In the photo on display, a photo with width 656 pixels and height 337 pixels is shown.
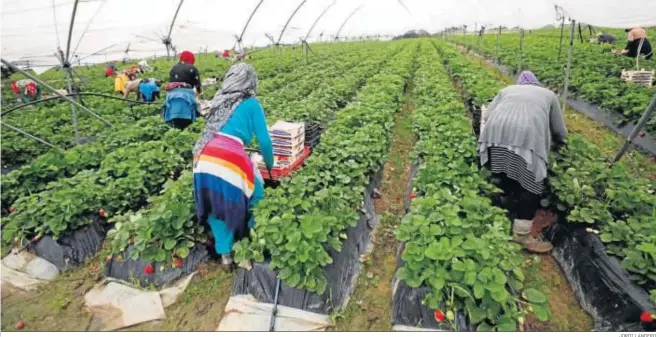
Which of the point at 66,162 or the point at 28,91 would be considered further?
the point at 28,91

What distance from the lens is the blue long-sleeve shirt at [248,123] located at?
294 cm

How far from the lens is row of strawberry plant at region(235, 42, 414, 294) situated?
104 inches

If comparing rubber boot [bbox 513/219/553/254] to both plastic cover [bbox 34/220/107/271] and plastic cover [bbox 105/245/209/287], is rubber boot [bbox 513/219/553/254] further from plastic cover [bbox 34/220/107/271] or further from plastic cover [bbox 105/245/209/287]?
plastic cover [bbox 34/220/107/271]

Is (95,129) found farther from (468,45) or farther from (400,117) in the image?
(468,45)

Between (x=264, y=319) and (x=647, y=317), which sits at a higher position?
(x=647, y=317)

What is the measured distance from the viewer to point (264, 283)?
280 centimetres

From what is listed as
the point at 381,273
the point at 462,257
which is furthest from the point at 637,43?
the point at 462,257

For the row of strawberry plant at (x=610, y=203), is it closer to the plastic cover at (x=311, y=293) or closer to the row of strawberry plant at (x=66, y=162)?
the plastic cover at (x=311, y=293)

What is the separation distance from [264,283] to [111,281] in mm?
1417

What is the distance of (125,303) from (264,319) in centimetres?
119

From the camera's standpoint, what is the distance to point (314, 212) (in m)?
2.91

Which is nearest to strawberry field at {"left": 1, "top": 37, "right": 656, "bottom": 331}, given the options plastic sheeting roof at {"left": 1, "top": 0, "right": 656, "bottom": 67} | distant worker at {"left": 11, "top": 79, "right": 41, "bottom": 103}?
plastic sheeting roof at {"left": 1, "top": 0, "right": 656, "bottom": 67}

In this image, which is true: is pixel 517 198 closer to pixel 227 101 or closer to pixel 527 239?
pixel 527 239

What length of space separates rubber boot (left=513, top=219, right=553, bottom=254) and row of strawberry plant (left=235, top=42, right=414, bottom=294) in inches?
60.7
